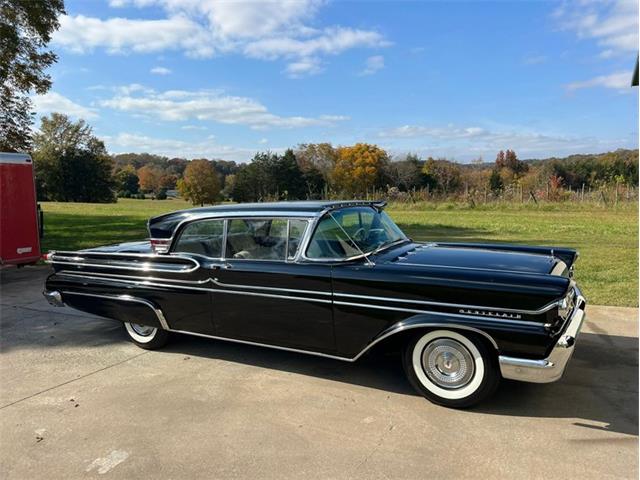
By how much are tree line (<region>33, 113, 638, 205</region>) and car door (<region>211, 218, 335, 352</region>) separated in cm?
4197

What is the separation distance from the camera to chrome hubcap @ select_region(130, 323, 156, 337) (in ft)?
16.6

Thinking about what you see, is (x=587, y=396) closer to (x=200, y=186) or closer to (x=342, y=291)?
(x=342, y=291)

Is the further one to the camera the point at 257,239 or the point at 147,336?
the point at 147,336

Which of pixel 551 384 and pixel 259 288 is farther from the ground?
pixel 259 288

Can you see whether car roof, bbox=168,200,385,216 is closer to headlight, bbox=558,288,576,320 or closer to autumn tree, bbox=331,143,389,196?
headlight, bbox=558,288,576,320

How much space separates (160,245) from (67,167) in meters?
66.8

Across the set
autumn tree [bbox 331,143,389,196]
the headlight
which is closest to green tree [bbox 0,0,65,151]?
the headlight

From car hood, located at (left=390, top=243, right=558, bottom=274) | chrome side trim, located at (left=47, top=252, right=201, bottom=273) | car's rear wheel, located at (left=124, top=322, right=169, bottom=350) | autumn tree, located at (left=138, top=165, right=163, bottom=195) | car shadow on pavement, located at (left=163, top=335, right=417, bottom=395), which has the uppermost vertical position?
autumn tree, located at (left=138, top=165, right=163, bottom=195)

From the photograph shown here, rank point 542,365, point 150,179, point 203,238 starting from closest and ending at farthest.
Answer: point 542,365 → point 203,238 → point 150,179

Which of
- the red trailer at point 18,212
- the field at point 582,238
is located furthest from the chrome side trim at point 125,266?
the field at point 582,238

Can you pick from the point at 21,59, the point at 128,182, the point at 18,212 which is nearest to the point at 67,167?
the point at 128,182

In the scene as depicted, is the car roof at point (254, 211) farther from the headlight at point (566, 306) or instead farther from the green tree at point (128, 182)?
the green tree at point (128, 182)

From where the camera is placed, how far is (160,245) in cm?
483

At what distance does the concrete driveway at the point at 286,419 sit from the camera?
2.96 m
